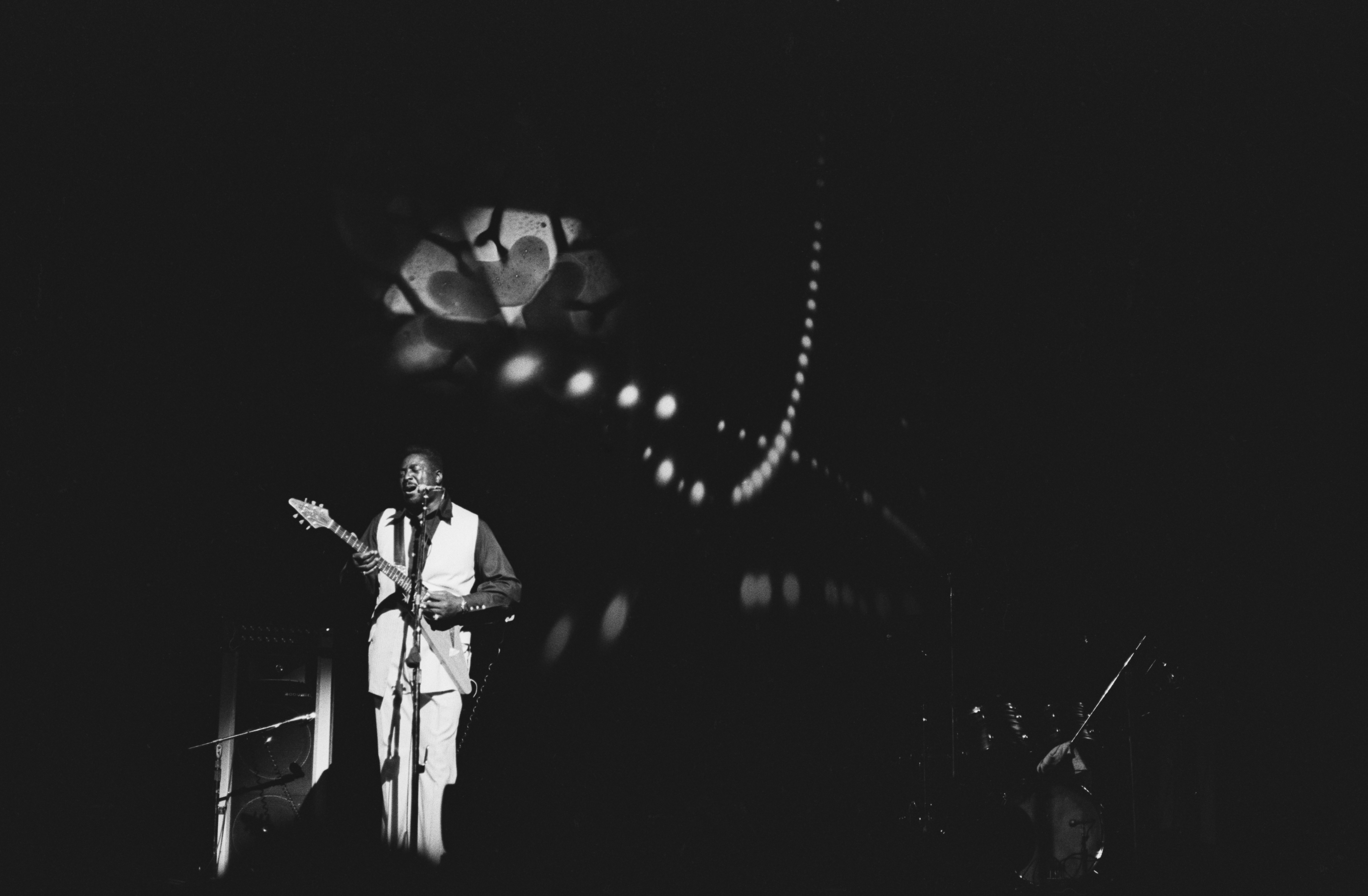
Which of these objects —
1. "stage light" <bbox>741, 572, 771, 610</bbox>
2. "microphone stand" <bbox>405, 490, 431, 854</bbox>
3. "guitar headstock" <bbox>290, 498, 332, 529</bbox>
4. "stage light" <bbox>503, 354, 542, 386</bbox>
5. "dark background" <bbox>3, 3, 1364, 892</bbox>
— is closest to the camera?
"microphone stand" <bbox>405, 490, 431, 854</bbox>

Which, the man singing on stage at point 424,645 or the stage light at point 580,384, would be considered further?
the stage light at point 580,384

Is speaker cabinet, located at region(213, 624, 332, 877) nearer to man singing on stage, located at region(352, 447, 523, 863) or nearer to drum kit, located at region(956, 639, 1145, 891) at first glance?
man singing on stage, located at region(352, 447, 523, 863)

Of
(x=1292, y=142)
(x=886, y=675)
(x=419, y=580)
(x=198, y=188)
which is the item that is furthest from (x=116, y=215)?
(x=1292, y=142)

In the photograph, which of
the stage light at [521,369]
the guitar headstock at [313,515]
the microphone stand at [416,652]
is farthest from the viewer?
the stage light at [521,369]

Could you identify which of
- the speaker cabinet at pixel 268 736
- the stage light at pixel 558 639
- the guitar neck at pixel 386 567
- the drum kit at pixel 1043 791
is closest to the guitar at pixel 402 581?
the guitar neck at pixel 386 567

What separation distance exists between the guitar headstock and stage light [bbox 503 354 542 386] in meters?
1.33

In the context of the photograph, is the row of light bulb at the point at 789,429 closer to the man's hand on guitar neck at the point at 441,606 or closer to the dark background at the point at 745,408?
the dark background at the point at 745,408

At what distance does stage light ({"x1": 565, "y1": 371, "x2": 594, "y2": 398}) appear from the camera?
4875 mm

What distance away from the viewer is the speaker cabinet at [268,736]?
368 cm

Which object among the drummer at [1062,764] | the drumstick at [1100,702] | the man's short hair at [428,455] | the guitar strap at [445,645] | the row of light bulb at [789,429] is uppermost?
the row of light bulb at [789,429]

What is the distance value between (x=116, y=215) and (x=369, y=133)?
931 mm

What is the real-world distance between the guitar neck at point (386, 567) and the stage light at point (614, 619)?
4.82ft

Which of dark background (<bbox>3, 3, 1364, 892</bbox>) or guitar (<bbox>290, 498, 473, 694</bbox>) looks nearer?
guitar (<bbox>290, 498, 473, 694</bbox>)

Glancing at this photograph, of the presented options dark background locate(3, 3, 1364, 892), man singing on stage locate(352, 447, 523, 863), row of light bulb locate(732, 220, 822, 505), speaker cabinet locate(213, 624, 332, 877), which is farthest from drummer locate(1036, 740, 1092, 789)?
speaker cabinet locate(213, 624, 332, 877)
